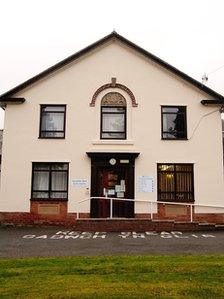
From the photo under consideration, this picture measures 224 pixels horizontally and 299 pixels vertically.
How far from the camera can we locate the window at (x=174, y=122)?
19250 millimetres

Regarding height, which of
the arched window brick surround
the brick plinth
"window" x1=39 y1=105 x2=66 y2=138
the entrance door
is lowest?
the brick plinth

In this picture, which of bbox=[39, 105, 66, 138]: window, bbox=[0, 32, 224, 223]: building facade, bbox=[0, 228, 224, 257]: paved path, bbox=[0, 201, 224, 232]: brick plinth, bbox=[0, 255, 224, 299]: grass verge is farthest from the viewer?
bbox=[39, 105, 66, 138]: window

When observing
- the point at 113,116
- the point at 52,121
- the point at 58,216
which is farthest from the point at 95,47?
the point at 58,216

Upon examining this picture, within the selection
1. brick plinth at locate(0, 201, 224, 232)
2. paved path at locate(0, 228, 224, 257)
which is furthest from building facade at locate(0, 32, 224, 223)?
paved path at locate(0, 228, 224, 257)

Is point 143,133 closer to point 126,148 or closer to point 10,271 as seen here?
point 126,148

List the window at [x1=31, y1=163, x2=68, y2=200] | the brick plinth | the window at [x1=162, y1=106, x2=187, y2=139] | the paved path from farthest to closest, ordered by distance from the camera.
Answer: the window at [x1=162, y1=106, x2=187, y2=139], the window at [x1=31, y1=163, x2=68, y2=200], the brick plinth, the paved path

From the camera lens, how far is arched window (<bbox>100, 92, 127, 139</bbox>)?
62.8 feet

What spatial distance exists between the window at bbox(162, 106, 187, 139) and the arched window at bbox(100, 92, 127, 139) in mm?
1967

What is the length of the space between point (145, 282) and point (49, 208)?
12.2 meters

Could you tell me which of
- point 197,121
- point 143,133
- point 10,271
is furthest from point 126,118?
point 10,271

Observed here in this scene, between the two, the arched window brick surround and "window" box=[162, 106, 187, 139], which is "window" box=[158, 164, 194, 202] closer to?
"window" box=[162, 106, 187, 139]

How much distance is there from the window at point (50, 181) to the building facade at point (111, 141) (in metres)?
0.05

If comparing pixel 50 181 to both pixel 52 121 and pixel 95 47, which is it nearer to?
pixel 52 121

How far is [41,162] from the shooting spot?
18797 mm
